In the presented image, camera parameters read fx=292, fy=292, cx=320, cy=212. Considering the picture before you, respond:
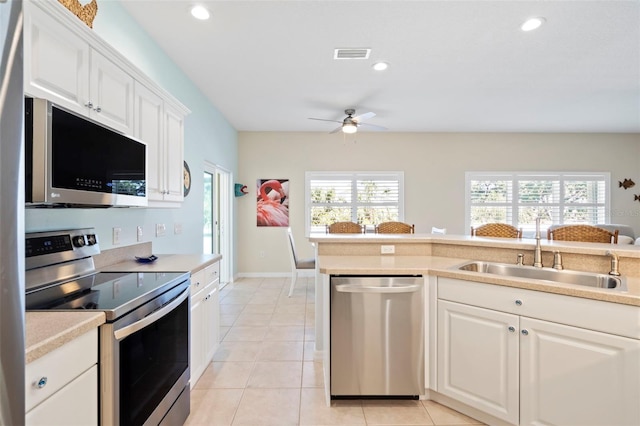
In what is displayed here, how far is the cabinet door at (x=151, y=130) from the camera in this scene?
190cm

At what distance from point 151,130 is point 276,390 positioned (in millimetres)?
2048

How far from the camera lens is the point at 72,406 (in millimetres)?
991

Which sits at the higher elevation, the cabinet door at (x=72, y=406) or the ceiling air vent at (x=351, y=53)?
the ceiling air vent at (x=351, y=53)

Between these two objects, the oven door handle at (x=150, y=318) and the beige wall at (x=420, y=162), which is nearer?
the oven door handle at (x=150, y=318)

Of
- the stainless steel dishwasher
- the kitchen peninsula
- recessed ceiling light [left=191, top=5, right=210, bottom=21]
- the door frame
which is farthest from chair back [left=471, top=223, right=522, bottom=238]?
the door frame

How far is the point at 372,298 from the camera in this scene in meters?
1.87

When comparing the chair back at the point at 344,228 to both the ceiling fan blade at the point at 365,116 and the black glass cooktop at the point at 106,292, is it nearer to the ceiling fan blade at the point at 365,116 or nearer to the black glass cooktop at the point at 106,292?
the ceiling fan blade at the point at 365,116

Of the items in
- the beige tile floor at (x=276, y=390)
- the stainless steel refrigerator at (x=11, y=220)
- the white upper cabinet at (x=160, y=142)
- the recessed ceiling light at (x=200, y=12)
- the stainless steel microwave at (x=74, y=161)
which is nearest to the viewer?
the stainless steel refrigerator at (x=11, y=220)

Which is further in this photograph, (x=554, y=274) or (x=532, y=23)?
(x=532, y=23)

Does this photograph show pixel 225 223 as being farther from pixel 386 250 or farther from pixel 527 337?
pixel 527 337

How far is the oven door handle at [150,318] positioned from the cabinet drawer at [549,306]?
1.57 metres

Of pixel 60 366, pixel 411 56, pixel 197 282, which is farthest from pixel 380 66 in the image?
pixel 60 366

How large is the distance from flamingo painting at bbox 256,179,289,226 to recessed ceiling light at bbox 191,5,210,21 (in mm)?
3482

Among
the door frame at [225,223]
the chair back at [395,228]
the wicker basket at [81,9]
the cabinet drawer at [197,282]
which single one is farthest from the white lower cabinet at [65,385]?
the door frame at [225,223]
